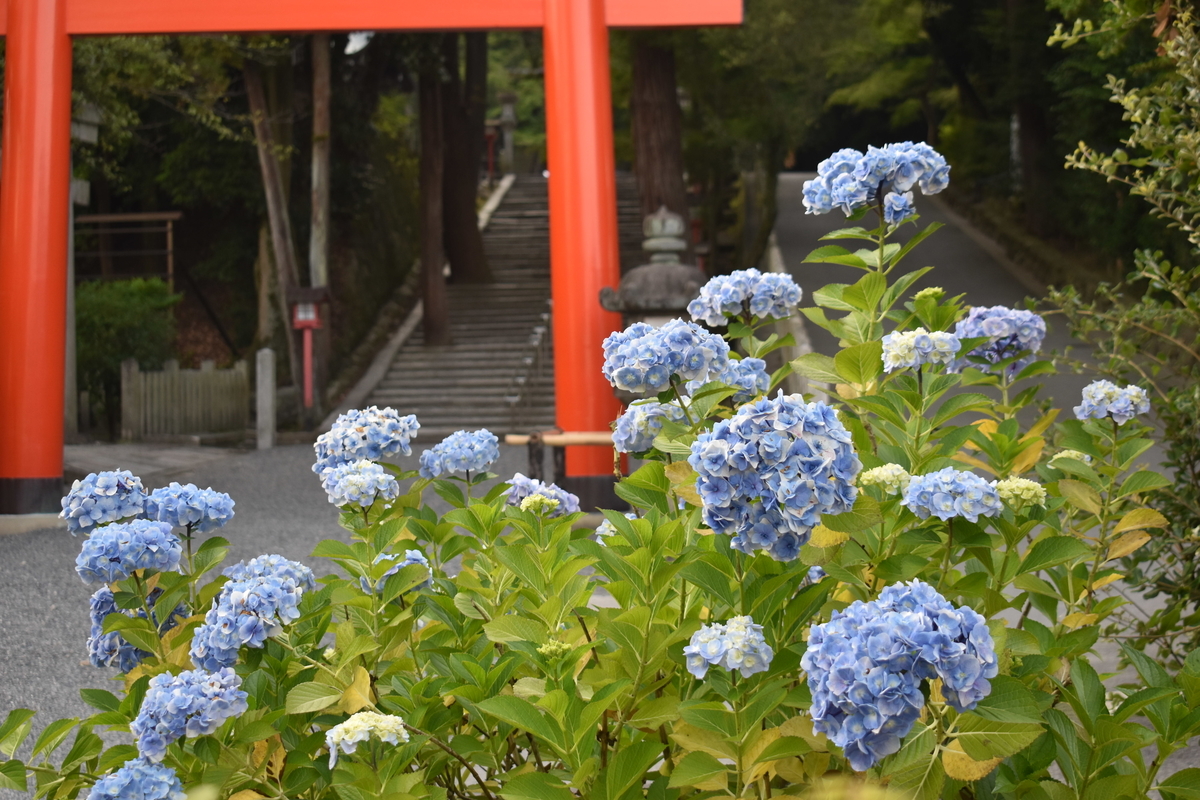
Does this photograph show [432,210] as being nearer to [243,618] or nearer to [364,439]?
[364,439]

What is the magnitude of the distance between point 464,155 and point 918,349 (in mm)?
16588

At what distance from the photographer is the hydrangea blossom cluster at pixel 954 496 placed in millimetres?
1535

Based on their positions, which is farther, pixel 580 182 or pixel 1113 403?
pixel 580 182

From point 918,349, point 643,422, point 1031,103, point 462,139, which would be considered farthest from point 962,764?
point 1031,103

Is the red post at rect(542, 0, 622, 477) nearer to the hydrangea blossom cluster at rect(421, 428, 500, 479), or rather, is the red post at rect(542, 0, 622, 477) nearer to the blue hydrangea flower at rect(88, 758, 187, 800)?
the hydrangea blossom cluster at rect(421, 428, 500, 479)

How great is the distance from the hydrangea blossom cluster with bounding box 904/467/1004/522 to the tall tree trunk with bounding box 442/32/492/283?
1615 centimetres

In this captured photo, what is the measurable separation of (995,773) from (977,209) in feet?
69.6

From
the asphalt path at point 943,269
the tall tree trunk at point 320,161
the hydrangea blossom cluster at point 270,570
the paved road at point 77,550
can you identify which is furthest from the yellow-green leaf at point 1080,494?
the tall tree trunk at point 320,161

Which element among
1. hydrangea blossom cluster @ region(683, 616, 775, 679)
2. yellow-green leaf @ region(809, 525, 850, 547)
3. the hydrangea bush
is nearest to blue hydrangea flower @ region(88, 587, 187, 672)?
the hydrangea bush

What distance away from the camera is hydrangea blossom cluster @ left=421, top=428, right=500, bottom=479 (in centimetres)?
246

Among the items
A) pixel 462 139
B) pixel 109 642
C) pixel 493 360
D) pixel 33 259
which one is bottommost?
pixel 109 642

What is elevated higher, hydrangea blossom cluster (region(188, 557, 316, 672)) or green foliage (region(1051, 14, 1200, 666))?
green foliage (region(1051, 14, 1200, 666))

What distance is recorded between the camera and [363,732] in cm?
147

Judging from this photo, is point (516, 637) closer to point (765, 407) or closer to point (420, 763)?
point (420, 763)
